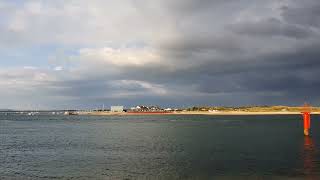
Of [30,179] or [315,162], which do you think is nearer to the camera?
[30,179]

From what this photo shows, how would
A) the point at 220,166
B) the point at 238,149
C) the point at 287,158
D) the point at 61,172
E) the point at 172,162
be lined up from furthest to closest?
1. the point at 238,149
2. the point at 287,158
3. the point at 172,162
4. the point at 220,166
5. the point at 61,172

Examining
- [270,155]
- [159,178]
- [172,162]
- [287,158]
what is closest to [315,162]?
[287,158]

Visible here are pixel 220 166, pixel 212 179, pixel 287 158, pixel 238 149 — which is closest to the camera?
pixel 212 179

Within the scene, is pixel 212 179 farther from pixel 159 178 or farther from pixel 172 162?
pixel 172 162

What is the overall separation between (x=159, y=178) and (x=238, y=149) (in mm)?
34555

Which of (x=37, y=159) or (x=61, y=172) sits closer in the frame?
(x=61, y=172)

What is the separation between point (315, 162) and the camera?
58.7m

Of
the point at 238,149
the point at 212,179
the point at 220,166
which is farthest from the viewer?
the point at 238,149

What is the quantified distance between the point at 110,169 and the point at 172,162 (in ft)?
32.2

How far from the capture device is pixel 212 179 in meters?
46.3

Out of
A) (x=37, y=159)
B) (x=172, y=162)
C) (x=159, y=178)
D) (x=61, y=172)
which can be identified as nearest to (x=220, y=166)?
(x=172, y=162)

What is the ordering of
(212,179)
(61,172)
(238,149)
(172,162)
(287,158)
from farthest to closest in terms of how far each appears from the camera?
(238,149) < (287,158) < (172,162) < (61,172) < (212,179)

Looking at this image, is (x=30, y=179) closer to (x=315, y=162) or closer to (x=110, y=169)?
(x=110, y=169)

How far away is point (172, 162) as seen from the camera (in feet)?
196
